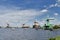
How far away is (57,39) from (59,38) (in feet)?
1.00

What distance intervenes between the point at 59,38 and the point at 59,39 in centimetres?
13

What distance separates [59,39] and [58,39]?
0.52ft

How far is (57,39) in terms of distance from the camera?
2600 cm

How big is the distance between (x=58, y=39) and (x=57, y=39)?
0.44 ft

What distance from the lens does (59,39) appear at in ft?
84.7

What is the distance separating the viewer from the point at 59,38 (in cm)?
2588
